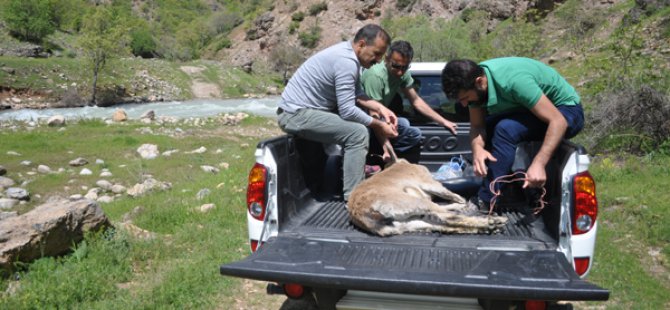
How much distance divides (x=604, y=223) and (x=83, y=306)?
5191mm

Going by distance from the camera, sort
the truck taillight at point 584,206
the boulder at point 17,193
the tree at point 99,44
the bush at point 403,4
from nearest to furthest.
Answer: the truck taillight at point 584,206
the boulder at point 17,193
the tree at point 99,44
the bush at point 403,4

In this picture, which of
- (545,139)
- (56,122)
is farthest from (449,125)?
(56,122)

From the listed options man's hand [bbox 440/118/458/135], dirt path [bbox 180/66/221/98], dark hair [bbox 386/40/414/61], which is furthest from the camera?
dirt path [bbox 180/66/221/98]

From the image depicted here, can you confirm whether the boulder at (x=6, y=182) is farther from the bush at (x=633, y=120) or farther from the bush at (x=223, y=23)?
the bush at (x=223, y=23)

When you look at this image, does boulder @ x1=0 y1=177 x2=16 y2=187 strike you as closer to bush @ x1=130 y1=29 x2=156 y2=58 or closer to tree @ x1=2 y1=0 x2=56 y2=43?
tree @ x1=2 y1=0 x2=56 y2=43

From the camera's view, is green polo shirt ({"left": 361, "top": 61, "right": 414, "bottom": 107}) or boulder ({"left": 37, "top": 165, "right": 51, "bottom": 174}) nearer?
green polo shirt ({"left": 361, "top": 61, "right": 414, "bottom": 107})

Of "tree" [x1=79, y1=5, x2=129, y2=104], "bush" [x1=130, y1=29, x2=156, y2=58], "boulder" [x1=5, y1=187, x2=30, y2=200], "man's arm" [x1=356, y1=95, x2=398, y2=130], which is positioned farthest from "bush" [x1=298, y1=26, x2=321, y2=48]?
"man's arm" [x1=356, y1=95, x2=398, y2=130]

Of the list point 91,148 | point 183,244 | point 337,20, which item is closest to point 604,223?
point 183,244

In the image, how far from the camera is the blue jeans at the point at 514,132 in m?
3.79

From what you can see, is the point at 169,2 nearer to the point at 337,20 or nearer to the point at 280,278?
the point at 337,20

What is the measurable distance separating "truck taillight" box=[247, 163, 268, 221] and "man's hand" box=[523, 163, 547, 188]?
67.0 inches

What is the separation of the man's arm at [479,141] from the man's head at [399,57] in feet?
2.78

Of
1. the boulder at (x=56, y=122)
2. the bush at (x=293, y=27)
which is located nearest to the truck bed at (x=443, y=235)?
the boulder at (x=56, y=122)

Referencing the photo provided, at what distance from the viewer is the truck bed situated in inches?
126
